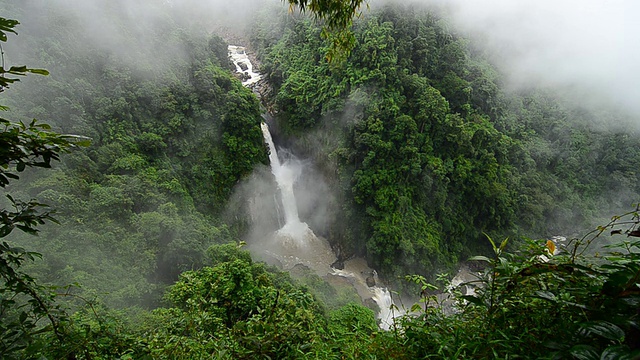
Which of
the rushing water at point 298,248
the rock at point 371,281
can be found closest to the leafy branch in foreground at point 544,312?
the rushing water at point 298,248

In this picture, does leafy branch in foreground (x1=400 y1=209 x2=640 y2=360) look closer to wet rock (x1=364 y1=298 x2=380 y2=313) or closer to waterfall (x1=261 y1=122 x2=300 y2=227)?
wet rock (x1=364 y1=298 x2=380 y2=313)

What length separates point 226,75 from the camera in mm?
14023

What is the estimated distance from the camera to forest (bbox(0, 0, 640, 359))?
4.53 feet

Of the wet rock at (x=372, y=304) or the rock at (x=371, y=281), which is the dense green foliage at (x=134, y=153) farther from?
the rock at (x=371, y=281)

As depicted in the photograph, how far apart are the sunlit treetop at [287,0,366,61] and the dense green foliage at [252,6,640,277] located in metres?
11.7

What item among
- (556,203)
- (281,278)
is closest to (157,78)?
(281,278)

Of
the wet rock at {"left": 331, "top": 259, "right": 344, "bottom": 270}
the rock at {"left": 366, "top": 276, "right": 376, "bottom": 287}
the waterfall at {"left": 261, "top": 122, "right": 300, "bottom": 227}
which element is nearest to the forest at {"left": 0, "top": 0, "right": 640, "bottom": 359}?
the wet rock at {"left": 331, "top": 259, "right": 344, "bottom": 270}

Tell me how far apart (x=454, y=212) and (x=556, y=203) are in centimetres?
828

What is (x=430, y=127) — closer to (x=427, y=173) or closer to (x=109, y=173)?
(x=427, y=173)

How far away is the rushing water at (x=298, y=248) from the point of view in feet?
42.6

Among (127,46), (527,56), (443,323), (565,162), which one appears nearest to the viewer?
(443,323)

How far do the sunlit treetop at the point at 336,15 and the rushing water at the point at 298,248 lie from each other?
11626 millimetres

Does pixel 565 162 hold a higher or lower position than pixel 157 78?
higher

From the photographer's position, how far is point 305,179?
1648cm
